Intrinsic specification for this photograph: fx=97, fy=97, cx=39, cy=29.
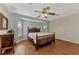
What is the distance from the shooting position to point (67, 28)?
210 centimetres

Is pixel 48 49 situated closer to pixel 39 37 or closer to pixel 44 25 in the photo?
pixel 39 37

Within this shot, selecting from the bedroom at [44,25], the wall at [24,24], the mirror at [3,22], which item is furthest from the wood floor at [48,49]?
the mirror at [3,22]

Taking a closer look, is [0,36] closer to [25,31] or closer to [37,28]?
[25,31]

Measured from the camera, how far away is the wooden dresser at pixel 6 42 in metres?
1.91

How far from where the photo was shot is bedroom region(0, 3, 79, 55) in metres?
1.99

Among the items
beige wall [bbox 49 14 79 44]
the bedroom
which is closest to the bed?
the bedroom

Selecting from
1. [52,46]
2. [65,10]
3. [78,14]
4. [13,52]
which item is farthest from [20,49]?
[78,14]

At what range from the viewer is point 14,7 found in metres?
2.00

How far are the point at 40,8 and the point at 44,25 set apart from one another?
0.38 metres

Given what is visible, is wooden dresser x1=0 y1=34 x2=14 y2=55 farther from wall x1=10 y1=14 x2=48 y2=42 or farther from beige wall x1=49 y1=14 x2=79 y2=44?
beige wall x1=49 y1=14 x2=79 y2=44

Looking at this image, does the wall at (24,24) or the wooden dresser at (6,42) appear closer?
the wooden dresser at (6,42)

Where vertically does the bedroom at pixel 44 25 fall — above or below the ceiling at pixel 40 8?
below

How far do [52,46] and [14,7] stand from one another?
115cm

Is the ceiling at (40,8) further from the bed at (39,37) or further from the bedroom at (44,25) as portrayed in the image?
the bed at (39,37)
